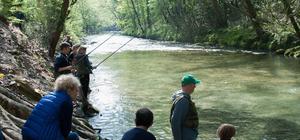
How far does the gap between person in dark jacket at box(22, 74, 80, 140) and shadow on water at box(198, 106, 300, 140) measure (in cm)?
A: 685

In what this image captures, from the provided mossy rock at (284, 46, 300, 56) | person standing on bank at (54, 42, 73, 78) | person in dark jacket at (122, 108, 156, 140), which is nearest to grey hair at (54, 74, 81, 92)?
person in dark jacket at (122, 108, 156, 140)

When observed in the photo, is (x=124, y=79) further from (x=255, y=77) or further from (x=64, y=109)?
(x=64, y=109)

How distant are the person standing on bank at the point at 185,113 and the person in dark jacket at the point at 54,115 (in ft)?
5.49

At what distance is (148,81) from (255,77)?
5.29 meters

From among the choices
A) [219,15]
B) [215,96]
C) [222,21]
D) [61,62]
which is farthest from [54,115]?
[222,21]

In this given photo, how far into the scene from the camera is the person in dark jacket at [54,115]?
5.91 metres

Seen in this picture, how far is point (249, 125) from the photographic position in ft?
45.0

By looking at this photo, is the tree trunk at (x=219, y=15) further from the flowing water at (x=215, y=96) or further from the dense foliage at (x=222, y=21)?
the flowing water at (x=215, y=96)

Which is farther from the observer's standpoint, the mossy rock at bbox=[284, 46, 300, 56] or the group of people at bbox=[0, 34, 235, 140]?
the mossy rock at bbox=[284, 46, 300, 56]

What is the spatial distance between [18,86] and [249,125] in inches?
248

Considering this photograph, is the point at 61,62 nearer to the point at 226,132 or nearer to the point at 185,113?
the point at 185,113

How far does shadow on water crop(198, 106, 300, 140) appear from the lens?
12.4 metres

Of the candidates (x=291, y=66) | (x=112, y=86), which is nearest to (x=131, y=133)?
(x=112, y=86)

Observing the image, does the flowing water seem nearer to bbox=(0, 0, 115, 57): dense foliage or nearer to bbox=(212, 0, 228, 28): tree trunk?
bbox=(0, 0, 115, 57): dense foliage
